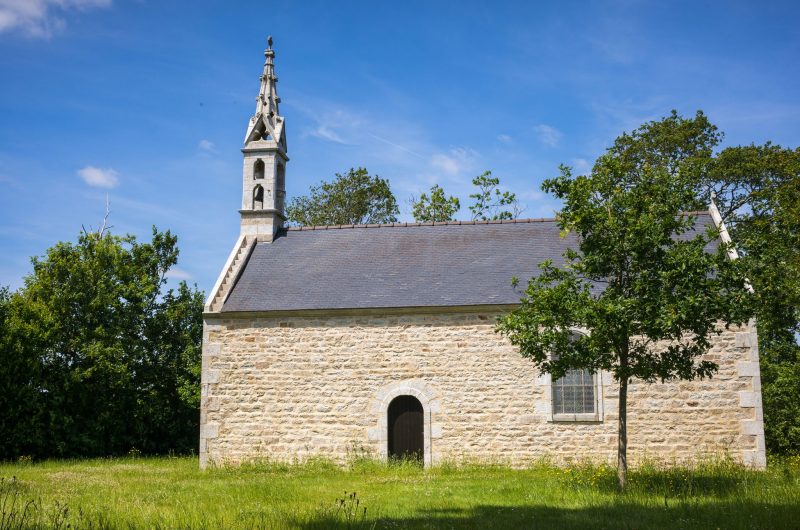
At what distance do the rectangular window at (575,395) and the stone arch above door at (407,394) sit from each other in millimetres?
2575

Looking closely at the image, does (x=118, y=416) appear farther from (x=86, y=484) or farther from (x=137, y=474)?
(x=86, y=484)

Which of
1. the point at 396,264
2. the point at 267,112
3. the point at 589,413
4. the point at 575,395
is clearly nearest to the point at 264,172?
the point at 267,112

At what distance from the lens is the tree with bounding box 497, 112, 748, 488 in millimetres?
11180

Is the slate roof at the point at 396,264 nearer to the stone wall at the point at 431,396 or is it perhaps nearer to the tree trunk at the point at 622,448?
the stone wall at the point at 431,396

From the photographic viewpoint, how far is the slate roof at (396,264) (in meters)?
16.8

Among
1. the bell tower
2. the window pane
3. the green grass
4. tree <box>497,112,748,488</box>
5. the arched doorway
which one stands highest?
the bell tower

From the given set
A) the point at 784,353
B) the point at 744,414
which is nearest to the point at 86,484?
the point at 744,414

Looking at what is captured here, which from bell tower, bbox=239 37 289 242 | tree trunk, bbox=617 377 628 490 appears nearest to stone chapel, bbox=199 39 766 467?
bell tower, bbox=239 37 289 242

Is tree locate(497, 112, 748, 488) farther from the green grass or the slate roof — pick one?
the slate roof

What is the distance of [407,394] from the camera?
16109mm

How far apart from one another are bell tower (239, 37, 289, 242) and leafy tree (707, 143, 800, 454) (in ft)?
38.1

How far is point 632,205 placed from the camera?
38.9 ft

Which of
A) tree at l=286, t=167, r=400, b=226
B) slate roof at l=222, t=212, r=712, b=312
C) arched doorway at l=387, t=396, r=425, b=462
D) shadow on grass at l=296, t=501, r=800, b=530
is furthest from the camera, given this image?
tree at l=286, t=167, r=400, b=226

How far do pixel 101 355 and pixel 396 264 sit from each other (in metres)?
9.87
